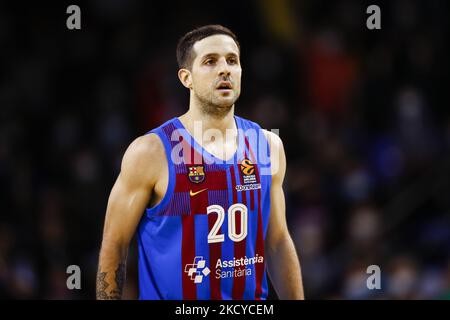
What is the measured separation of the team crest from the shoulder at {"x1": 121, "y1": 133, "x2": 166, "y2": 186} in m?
0.17

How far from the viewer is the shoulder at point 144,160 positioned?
174 inches

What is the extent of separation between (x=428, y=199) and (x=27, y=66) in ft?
15.8

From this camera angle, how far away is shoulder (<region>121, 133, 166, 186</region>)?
4.42m

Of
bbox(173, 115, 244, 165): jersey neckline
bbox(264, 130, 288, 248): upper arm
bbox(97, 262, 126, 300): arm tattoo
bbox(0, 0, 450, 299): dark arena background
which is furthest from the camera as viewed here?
bbox(0, 0, 450, 299): dark arena background

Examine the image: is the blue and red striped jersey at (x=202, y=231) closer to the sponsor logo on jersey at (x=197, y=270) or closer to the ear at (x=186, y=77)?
the sponsor logo on jersey at (x=197, y=270)

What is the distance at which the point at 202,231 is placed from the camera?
446 centimetres

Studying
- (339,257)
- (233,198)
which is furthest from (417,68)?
(233,198)

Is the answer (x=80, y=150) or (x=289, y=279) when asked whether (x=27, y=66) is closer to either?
(x=80, y=150)

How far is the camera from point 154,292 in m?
4.51

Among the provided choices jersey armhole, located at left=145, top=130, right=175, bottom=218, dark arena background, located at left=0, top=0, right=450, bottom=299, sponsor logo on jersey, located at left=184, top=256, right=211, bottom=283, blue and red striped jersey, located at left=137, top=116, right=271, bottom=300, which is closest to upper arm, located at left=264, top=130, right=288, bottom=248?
blue and red striped jersey, located at left=137, top=116, right=271, bottom=300

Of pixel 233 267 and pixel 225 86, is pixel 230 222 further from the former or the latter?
pixel 225 86

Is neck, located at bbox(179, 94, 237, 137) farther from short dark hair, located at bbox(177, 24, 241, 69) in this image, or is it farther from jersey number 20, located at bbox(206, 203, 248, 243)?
jersey number 20, located at bbox(206, 203, 248, 243)

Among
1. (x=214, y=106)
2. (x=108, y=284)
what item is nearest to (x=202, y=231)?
(x=108, y=284)
